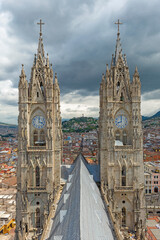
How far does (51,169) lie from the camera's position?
3112 cm

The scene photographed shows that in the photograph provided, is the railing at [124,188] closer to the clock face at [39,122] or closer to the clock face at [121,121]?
the clock face at [121,121]

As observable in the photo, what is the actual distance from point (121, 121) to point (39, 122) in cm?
1253

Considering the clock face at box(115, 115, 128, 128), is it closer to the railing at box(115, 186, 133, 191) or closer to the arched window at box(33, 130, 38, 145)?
the railing at box(115, 186, 133, 191)

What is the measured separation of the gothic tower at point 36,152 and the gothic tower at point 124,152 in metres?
7.72

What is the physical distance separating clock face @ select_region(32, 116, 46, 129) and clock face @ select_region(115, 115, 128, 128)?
11.2m

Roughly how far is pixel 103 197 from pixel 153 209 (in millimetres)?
38729

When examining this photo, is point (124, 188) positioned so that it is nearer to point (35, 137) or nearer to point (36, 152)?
point (36, 152)

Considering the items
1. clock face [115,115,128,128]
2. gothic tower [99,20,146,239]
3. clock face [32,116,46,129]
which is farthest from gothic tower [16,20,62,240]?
clock face [115,115,128,128]

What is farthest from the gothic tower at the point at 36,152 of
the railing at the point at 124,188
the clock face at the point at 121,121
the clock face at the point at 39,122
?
the clock face at the point at 121,121

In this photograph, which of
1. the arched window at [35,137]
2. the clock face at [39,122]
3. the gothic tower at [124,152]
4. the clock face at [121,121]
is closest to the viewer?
the gothic tower at [124,152]

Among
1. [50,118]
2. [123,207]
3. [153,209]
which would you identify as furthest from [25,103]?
[153,209]

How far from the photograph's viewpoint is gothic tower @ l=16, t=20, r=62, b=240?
31.1 meters

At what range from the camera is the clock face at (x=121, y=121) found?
32.3m

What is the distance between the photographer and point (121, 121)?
32.3 metres
